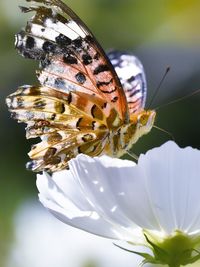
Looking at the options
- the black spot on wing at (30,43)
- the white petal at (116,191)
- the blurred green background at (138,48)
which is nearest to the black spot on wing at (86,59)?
the black spot on wing at (30,43)

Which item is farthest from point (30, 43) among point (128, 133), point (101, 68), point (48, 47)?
point (128, 133)

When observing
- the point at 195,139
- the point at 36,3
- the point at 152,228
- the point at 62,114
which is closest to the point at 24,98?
the point at 62,114

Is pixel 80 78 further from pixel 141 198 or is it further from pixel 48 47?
pixel 141 198

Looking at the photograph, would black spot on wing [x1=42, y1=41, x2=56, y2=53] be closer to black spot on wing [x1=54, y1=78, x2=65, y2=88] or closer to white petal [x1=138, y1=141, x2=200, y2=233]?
black spot on wing [x1=54, y1=78, x2=65, y2=88]

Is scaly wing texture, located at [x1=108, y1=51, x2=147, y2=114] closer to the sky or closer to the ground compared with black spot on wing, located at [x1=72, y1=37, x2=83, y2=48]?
closer to the ground

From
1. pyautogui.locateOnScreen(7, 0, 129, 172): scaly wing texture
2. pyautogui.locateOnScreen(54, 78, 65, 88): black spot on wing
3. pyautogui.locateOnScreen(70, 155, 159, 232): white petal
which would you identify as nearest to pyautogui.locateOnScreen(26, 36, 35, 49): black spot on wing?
pyautogui.locateOnScreen(7, 0, 129, 172): scaly wing texture

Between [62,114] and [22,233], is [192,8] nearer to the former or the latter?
[22,233]
